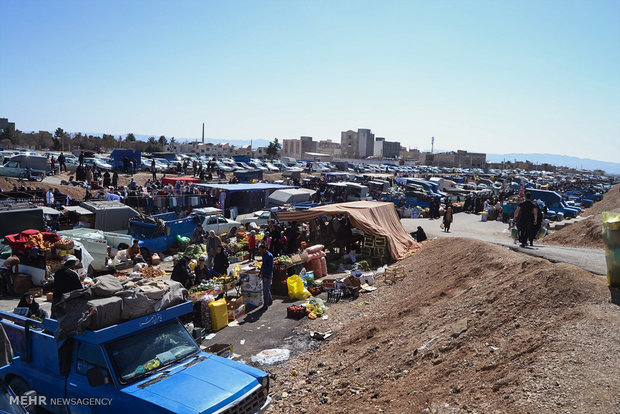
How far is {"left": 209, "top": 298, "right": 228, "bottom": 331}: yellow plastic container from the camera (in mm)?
9086

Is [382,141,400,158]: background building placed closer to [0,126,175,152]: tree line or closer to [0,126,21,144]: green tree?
[0,126,175,152]: tree line

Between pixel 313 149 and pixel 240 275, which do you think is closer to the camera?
pixel 240 275

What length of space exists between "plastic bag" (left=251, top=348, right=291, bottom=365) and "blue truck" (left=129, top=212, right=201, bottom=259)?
30.2 ft

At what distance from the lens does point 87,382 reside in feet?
14.9

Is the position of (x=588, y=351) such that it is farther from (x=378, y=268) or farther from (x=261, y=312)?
(x=378, y=268)

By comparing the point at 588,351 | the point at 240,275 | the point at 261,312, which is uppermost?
the point at 588,351

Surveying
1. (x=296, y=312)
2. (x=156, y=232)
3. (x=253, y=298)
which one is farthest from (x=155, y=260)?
(x=296, y=312)

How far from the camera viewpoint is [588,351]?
5.25 m

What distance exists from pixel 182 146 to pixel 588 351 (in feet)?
309

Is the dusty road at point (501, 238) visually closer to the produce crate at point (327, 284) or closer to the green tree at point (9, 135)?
the produce crate at point (327, 284)

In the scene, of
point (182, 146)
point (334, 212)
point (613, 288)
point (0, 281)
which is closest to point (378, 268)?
point (334, 212)

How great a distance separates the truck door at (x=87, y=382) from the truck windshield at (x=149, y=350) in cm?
12

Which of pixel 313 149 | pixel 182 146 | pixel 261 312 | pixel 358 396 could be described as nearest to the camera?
pixel 358 396

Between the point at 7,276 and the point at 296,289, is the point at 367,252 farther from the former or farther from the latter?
the point at 7,276
